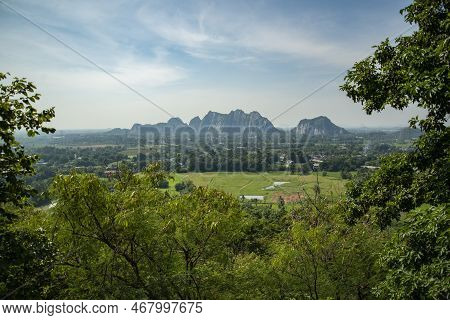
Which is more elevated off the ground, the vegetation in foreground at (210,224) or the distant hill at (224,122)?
the distant hill at (224,122)

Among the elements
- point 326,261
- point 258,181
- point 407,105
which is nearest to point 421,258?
point 407,105

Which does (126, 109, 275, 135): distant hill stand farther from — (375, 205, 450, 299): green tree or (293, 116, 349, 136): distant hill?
(375, 205, 450, 299): green tree

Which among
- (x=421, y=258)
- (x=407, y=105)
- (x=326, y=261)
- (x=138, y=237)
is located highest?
(x=407, y=105)

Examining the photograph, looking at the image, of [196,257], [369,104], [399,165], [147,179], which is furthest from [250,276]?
[369,104]

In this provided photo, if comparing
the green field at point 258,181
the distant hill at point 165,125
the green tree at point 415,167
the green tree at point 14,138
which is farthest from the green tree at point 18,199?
the distant hill at point 165,125

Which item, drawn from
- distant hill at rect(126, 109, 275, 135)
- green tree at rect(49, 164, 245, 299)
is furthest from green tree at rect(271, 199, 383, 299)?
distant hill at rect(126, 109, 275, 135)

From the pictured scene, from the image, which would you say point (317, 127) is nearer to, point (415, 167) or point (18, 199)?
point (415, 167)

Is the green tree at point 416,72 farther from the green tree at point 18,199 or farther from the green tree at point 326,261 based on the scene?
the green tree at point 18,199
